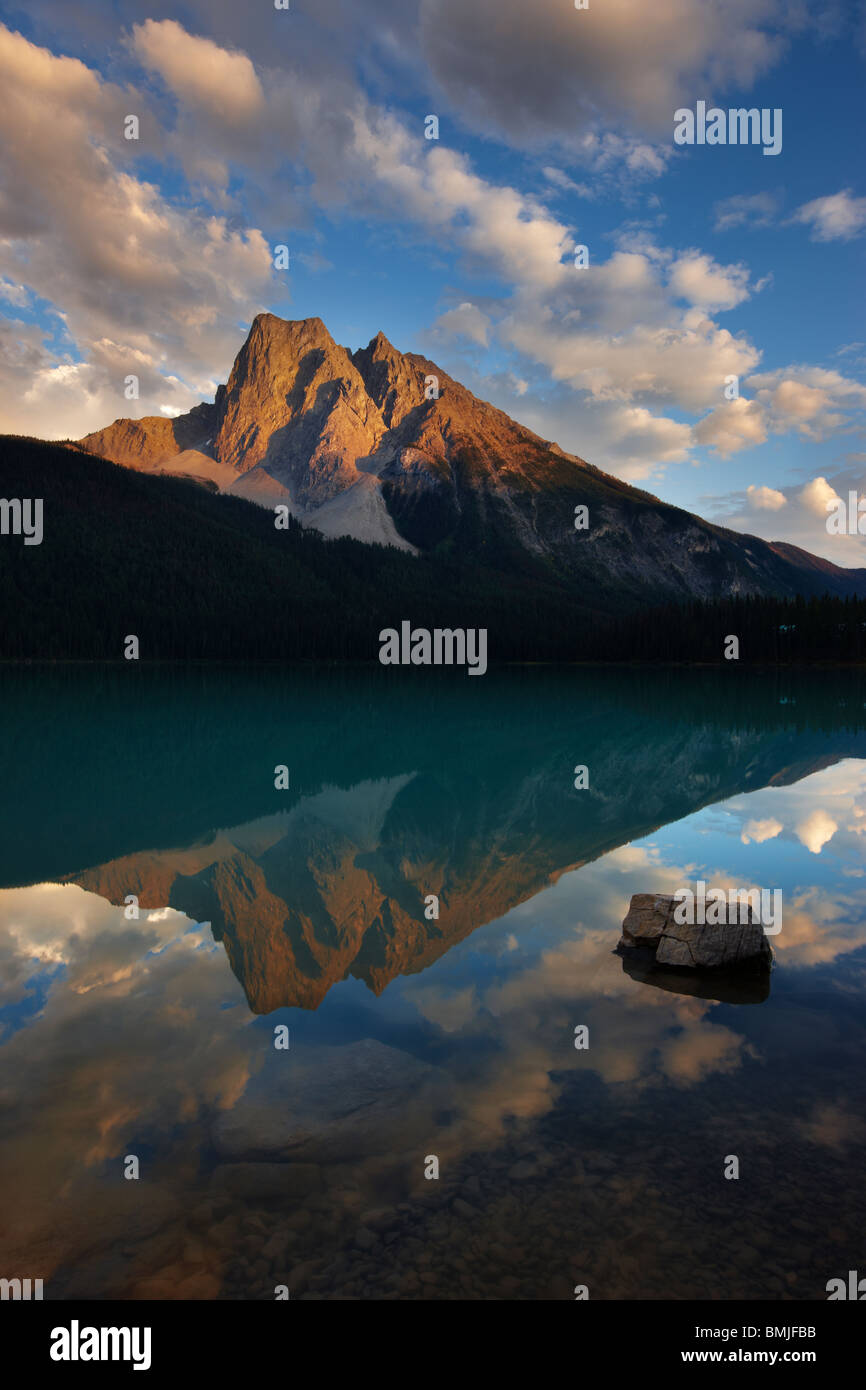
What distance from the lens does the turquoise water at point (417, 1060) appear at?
286 inches

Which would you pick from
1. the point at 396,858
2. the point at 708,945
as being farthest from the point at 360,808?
the point at 708,945

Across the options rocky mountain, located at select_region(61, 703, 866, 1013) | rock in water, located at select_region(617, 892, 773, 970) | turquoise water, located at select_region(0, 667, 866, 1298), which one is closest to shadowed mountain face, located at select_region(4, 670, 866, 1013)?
rocky mountain, located at select_region(61, 703, 866, 1013)

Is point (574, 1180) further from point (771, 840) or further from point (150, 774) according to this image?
point (150, 774)

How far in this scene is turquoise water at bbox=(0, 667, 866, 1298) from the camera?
727 cm

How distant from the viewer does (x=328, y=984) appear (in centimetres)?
1489

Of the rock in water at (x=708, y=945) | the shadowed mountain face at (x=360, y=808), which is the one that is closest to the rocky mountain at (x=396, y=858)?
the shadowed mountain face at (x=360, y=808)

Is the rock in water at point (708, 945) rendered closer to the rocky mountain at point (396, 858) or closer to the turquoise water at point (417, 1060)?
the turquoise water at point (417, 1060)

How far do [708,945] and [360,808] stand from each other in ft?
68.7

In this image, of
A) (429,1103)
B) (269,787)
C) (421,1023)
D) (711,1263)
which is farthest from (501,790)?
(711,1263)

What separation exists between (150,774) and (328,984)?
3038 cm

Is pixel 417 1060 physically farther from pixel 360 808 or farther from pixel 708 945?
pixel 360 808

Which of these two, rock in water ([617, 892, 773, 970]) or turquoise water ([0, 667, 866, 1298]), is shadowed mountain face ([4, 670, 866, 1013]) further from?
rock in water ([617, 892, 773, 970])

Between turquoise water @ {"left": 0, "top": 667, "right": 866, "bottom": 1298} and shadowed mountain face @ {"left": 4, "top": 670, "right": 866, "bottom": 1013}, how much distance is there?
21 cm
